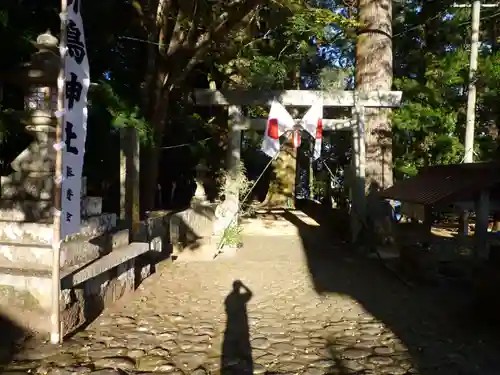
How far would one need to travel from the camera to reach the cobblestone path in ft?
13.7

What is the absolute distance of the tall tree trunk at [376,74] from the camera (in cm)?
1139

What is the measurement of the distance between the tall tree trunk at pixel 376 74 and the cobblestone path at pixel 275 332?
170 inches

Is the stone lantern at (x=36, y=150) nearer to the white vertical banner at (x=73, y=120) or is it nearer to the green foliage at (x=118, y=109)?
the white vertical banner at (x=73, y=120)

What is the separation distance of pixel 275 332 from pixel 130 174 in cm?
306

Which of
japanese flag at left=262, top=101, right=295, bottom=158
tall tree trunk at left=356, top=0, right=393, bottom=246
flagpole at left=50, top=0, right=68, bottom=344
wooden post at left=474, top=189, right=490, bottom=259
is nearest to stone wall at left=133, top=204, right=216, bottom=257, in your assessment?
japanese flag at left=262, top=101, right=295, bottom=158

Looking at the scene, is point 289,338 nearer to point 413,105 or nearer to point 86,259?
point 86,259

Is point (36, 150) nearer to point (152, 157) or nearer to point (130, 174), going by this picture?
point (130, 174)

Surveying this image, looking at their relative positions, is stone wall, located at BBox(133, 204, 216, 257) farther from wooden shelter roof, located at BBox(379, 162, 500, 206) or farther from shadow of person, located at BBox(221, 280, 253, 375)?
wooden shelter roof, located at BBox(379, 162, 500, 206)

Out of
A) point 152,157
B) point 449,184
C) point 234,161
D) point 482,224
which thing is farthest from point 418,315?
point 152,157

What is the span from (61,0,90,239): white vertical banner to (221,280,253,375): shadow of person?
6.20ft

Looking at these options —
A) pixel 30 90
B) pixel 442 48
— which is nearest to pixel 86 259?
pixel 30 90

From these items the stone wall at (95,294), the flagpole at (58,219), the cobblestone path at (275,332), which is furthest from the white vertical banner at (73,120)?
the cobblestone path at (275,332)

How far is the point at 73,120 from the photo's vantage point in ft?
14.9

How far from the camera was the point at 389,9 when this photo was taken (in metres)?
11.7
